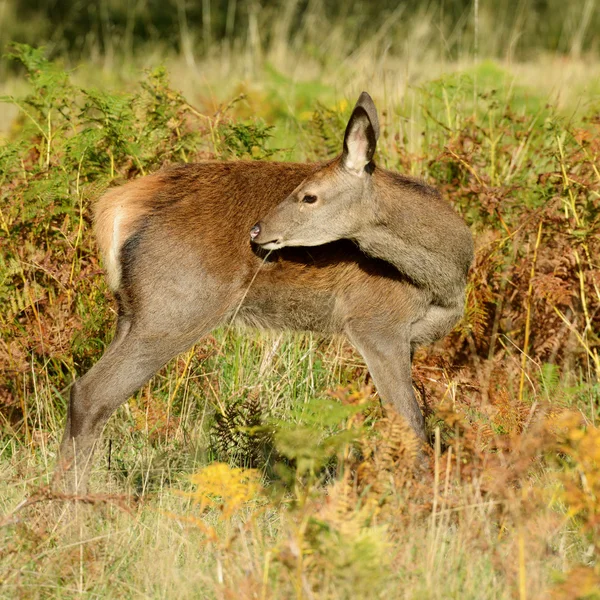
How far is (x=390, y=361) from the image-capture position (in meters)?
5.28

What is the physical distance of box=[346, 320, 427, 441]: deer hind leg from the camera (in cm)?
525

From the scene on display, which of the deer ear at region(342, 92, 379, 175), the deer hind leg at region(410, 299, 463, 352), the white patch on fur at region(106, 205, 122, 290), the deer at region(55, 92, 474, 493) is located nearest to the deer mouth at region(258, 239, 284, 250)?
the deer at region(55, 92, 474, 493)

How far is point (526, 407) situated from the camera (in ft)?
18.3

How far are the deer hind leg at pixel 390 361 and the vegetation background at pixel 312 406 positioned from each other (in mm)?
136

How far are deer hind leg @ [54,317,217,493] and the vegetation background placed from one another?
9.5 inches

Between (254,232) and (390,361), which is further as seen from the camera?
(390,361)

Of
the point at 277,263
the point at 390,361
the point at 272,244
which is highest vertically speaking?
the point at 272,244

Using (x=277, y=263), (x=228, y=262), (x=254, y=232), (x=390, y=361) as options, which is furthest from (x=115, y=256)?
(x=390, y=361)

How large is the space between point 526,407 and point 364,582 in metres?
2.42

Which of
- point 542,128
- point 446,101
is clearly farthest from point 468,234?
point 542,128

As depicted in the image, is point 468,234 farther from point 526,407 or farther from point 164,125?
point 164,125

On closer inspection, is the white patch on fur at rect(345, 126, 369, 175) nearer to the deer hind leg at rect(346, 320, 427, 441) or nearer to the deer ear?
the deer ear

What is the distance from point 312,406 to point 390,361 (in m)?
1.48

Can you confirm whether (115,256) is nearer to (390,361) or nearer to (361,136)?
(361,136)
